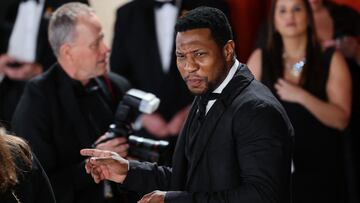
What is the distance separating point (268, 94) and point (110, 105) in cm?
124

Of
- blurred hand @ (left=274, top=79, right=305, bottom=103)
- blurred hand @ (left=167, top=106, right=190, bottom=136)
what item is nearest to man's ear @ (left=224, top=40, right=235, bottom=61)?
blurred hand @ (left=274, top=79, right=305, bottom=103)

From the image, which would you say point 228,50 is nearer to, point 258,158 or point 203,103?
point 203,103

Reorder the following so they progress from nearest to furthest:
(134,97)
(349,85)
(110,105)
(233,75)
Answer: (233,75)
(134,97)
(110,105)
(349,85)

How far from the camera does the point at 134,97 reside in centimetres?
311

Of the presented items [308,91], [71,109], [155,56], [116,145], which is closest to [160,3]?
[155,56]

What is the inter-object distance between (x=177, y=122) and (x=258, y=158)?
6.31 ft

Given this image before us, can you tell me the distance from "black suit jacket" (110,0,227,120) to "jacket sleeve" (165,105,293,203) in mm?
1891

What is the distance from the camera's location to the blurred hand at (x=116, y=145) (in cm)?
306

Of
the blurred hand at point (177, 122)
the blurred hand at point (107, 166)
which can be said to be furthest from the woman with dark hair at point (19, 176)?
the blurred hand at point (177, 122)

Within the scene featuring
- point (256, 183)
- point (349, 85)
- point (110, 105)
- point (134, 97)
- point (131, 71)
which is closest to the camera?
point (256, 183)

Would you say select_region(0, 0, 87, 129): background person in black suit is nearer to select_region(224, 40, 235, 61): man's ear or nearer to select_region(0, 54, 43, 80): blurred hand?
select_region(0, 54, 43, 80): blurred hand

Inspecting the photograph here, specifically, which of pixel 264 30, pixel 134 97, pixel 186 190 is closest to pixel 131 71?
pixel 264 30

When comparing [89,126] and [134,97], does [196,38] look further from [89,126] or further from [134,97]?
[89,126]

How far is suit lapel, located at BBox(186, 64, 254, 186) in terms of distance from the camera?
2285mm
